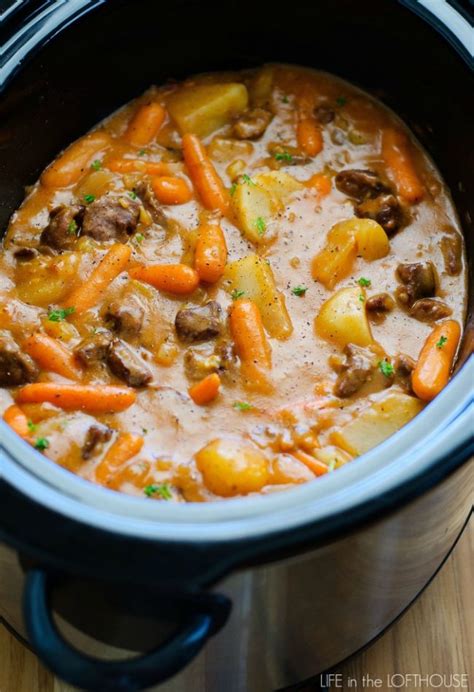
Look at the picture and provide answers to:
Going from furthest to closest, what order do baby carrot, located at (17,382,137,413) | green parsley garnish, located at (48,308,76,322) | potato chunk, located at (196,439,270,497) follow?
green parsley garnish, located at (48,308,76,322) < baby carrot, located at (17,382,137,413) < potato chunk, located at (196,439,270,497)

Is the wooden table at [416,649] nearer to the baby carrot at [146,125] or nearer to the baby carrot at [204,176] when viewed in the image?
the baby carrot at [204,176]

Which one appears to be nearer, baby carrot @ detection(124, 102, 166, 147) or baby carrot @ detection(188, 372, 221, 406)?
baby carrot @ detection(188, 372, 221, 406)

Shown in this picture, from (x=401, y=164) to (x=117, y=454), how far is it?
1694 mm

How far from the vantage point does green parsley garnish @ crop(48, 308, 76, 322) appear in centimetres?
309

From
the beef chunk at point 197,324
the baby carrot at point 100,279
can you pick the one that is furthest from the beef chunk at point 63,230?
the beef chunk at point 197,324

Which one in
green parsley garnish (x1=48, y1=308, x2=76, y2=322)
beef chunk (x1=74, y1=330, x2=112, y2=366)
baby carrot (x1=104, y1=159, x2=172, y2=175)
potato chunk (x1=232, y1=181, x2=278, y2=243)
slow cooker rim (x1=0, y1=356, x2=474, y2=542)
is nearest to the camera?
slow cooker rim (x1=0, y1=356, x2=474, y2=542)

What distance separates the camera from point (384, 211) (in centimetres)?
334

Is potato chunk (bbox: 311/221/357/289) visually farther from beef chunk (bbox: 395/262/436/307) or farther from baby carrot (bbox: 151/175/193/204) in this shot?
baby carrot (bbox: 151/175/193/204)

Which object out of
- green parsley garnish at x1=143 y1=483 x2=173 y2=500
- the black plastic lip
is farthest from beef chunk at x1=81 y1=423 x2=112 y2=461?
the black plastic lip

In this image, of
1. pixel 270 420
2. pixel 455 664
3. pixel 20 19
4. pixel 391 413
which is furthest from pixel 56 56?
pixel 455 664

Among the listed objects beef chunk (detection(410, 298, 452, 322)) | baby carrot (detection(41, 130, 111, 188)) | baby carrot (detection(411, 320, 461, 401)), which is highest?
baby carrot (detection(41, 130, 111, 188))

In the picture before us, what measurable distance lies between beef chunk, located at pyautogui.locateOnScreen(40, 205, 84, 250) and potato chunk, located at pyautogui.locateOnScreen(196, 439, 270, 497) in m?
1.06

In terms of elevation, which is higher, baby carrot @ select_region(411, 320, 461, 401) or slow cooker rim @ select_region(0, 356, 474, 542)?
slow cooker rim @ select_region(0, 356, 474, 542)

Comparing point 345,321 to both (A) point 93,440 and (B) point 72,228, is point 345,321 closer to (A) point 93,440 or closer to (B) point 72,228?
(A) point 93,440
